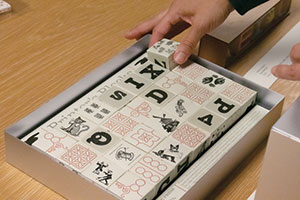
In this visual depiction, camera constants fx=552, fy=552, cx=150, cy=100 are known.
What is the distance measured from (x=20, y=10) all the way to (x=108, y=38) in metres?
0.23

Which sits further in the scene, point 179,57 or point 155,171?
point 179,57

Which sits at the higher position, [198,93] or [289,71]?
[289,71]

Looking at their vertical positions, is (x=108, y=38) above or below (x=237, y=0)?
below

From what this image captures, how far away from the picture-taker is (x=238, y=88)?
103cm

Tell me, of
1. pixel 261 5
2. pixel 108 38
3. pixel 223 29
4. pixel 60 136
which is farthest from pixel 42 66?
pixel 261 5

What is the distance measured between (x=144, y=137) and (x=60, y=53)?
0.37 meters

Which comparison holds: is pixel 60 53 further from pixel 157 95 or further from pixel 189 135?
pixel 189 135

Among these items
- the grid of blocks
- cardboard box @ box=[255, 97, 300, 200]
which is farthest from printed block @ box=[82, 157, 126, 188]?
cardboard box @ box=[255, 97, 300, 200]

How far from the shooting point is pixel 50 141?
0.89 m

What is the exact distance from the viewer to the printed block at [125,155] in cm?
85

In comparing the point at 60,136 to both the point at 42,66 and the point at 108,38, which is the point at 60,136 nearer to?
the point at 42,66

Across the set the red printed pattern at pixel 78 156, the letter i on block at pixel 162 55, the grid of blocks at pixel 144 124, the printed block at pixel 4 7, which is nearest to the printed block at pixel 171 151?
the grid of blocks at pixel 144 124

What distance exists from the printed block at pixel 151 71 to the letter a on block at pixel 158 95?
3 cm

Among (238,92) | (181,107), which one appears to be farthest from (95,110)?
(238,92)
